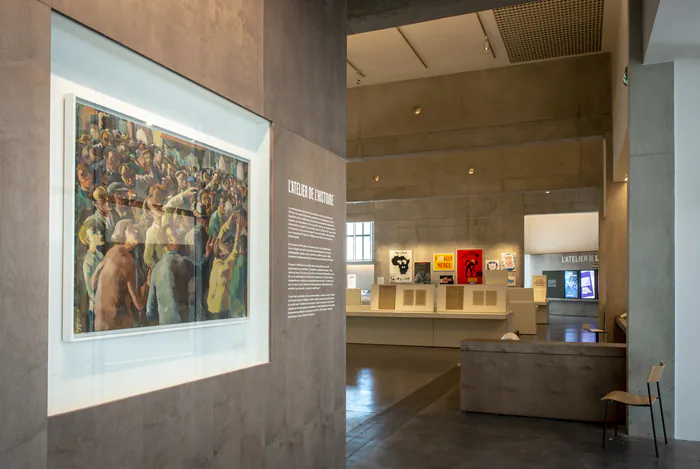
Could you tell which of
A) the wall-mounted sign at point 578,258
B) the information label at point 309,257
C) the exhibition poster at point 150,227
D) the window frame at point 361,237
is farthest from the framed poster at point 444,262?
the exhibition poster at point 150,227

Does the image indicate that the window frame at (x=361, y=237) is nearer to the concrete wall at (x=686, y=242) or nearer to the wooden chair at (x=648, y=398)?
the concrete wall at (x=686, y=242)

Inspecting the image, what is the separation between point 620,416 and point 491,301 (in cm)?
749

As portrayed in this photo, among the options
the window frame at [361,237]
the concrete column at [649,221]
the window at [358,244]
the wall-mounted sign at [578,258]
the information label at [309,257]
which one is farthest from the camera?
the window at [358,244]

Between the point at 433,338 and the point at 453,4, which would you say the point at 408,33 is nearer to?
the point at 453,4

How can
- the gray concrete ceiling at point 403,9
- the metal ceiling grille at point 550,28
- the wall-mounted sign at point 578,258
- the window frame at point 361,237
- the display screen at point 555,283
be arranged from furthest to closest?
the display screen at point 555,283 → the window frame at point 361,237 → the wall-mounted sign at point 578,258 → the metal ceiling grille at point 550,28 → the gray concrete ceiling at point 403,9

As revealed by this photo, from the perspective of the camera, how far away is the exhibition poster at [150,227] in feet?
8.86

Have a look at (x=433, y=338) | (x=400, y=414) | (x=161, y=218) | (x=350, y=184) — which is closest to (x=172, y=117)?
(x=161, y=218)

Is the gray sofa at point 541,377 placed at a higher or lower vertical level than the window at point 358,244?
lower

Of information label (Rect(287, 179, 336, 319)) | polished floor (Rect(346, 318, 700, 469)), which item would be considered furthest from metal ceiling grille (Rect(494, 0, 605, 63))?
polished floor (Rect(346, 318, 700, 469))

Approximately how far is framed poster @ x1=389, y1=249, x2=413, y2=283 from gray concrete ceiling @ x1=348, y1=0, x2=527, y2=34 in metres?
20.5

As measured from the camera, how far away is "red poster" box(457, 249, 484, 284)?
79.5 ft

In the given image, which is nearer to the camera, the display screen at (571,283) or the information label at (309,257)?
the information label at (309,257)

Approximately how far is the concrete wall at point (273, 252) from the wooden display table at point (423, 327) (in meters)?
9.47

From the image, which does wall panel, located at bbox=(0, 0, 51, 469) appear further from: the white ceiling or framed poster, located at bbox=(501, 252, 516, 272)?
framed poster, located at bbox=(501, 252, 516, 272)
